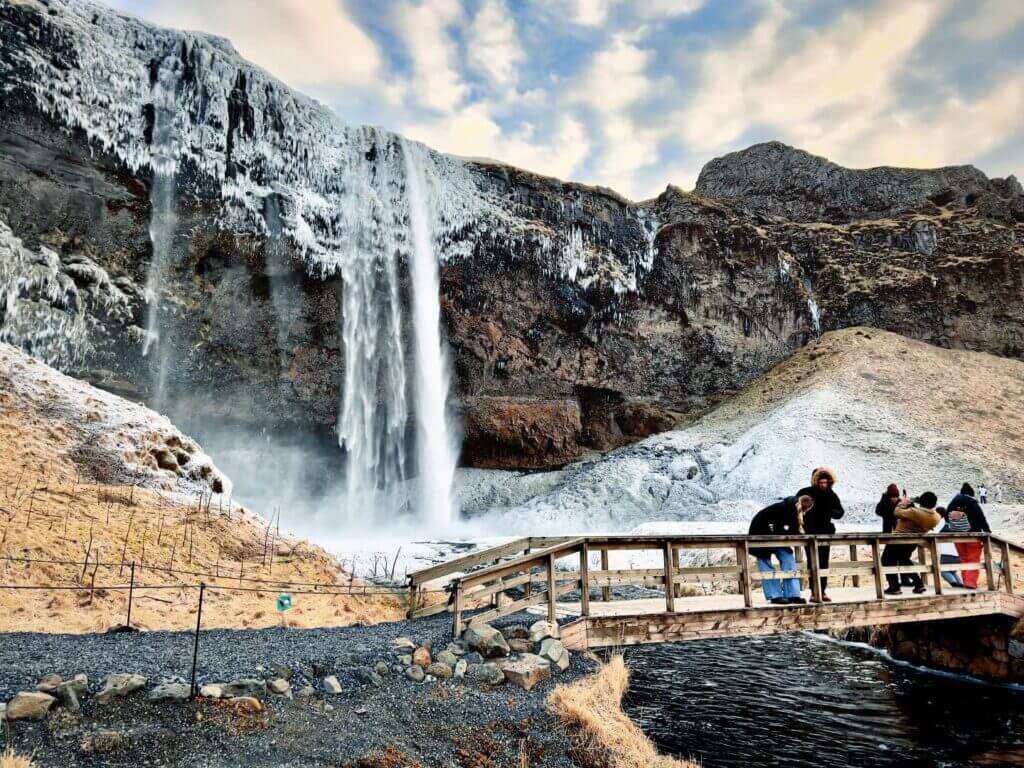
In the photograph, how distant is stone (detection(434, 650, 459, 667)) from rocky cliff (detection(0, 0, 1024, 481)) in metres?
31.3

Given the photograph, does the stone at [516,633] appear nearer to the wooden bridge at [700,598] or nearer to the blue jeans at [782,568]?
the wooden bridge at [700,598]

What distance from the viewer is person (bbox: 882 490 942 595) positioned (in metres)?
11.5

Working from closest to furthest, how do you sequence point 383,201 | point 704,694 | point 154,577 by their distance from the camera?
point 704,694, point 154,577, point 383,201

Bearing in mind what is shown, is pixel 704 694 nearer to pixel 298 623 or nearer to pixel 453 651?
pixel 453 651

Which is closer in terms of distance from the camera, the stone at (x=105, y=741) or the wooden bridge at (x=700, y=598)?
the stone at (x=105, y=741)

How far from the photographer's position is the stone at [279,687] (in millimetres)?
6477

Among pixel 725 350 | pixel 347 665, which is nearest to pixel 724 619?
pixel 347 665

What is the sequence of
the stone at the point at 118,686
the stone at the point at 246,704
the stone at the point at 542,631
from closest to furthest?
the stone at the point at 118,686
the stone at the point at 246,704
the stone at the point at 542,631

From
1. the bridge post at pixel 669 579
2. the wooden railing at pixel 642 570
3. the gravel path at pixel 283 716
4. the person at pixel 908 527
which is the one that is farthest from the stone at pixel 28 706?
the person at pixel 908 527

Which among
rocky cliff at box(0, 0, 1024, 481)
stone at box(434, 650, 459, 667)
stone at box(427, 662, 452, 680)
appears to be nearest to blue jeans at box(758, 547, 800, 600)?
stone at box(434, 650, 459, 667)

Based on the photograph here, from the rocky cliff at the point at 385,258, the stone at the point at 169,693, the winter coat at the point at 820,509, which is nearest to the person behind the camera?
the stone at the point at 169,693

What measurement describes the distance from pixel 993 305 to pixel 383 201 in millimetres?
49094

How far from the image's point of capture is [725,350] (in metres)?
52.1

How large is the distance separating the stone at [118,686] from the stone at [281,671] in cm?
127
